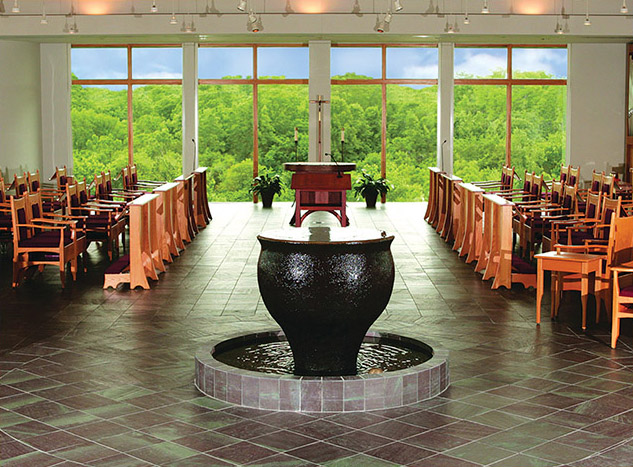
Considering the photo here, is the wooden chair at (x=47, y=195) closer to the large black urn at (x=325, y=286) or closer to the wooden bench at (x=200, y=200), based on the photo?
the wooden bench at (x=200, y=200)

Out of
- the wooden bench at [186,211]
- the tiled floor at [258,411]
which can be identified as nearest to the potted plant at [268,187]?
the wooden bench at [186,211]

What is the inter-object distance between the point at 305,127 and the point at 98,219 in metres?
8.82

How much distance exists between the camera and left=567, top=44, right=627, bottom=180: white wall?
712 inches

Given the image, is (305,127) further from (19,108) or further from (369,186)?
(19,108)

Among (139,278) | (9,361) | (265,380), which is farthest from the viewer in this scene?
(139,278)

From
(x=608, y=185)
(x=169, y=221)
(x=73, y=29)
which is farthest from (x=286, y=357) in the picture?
(x=73, y=29)

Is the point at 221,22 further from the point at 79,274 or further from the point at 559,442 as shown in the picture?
the point at 559,442

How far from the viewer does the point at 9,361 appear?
6.20 m

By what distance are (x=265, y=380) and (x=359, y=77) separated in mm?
14462

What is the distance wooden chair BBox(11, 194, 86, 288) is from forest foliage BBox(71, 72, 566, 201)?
9.50 metres

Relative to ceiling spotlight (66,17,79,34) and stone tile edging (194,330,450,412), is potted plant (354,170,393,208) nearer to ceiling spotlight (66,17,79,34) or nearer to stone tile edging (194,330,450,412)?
ceiling spotlight (66,17,79,34)

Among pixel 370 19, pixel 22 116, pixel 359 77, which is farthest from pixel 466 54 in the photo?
pixel 22 116

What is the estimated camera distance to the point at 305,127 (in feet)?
63.4

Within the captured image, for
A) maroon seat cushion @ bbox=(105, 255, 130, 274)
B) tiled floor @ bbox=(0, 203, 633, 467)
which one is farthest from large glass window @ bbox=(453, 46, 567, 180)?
maroon seat cushion @ bbox=(105, 255, 130, 274)
